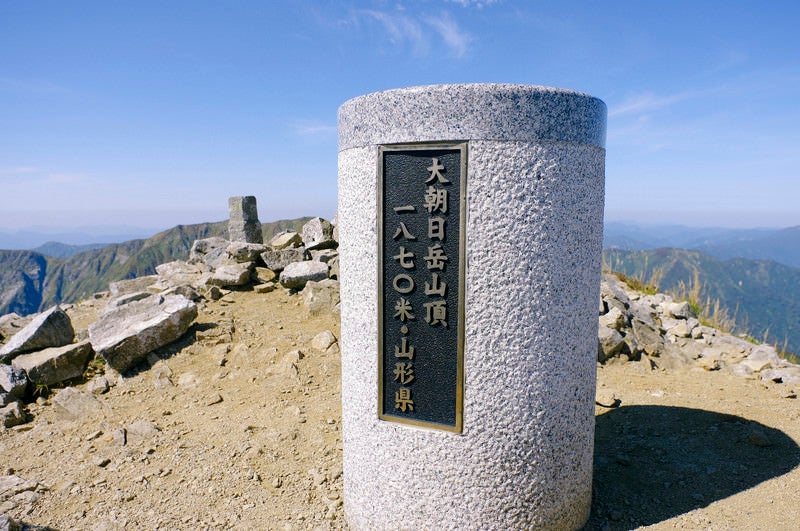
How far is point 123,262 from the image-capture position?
517ft

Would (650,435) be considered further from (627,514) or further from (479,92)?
(479,92)

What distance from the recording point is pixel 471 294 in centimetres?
329

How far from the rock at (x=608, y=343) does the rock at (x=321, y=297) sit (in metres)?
4.22

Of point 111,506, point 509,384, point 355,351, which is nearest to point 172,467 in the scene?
point 111,506

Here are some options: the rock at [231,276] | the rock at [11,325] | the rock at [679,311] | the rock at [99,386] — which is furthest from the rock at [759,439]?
the rock at [11,325]

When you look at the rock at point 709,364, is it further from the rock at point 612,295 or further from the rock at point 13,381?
the rock at point 13,381

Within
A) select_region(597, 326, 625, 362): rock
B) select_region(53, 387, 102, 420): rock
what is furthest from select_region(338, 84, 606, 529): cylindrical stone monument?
select_region(53, 387, 102, 420): rock

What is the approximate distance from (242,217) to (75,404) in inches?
282

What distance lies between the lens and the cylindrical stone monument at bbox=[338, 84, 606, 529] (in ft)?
10.5

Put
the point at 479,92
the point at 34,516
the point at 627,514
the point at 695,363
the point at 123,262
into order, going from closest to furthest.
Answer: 1. the point at 479,92
2. the point at 627,514
3. the point at 34,516
4. the point at 695,363
5. the point at 123,262

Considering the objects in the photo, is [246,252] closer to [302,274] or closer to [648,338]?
[302,274]

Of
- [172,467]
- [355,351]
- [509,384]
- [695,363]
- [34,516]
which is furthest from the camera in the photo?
[695,363]

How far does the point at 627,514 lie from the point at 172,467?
13.7 feet

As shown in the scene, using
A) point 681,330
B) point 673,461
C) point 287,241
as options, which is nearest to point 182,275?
point 287,241
